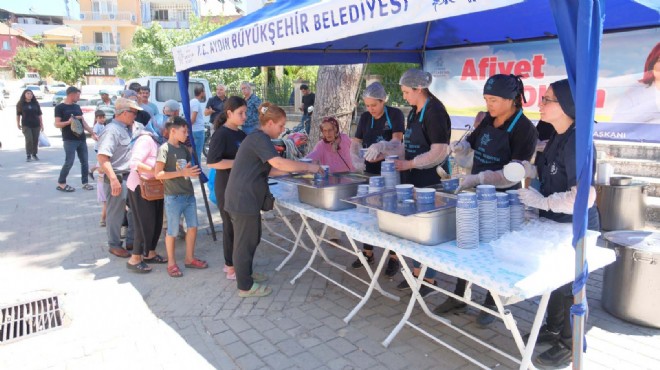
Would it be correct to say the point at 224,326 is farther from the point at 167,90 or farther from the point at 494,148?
the point at 167,90

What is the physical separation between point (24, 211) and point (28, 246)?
5.99 ft

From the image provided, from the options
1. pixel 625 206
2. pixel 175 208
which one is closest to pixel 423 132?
pixel 175 208

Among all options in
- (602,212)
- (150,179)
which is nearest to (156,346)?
(150,179)

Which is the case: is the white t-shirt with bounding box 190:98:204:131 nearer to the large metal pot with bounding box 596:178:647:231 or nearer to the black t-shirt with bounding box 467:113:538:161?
the large metal pot with bounding box 596:178:647:231

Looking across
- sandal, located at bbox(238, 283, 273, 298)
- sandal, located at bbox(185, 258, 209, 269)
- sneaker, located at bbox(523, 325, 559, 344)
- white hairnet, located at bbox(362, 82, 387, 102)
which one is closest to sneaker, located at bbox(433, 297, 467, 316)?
sneaker, located at bbox(523, 325, 559, 344)

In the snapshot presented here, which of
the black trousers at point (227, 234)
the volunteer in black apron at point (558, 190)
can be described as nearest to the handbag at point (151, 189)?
the black trousers at point (227, 234)

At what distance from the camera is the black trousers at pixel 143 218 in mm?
4449

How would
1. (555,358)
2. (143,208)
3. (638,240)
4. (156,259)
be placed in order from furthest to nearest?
(156,259)
(143,208)
(638,240)
(555,358)

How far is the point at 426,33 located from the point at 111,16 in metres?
51.5

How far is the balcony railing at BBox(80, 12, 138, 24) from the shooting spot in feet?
158

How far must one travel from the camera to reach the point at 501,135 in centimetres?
304

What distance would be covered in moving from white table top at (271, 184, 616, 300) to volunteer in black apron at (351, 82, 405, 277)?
53.8 inches

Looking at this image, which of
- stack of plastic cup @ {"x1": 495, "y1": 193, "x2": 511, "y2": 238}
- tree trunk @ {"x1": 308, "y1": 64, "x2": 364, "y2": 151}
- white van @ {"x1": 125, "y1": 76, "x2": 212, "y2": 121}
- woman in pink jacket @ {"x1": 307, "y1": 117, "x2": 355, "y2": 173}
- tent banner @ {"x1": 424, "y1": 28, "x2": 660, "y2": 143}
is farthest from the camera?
white van @ {"x1": 125, "y1": 76, "x2": 212, "y2": 121}

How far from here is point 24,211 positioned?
6.93m
